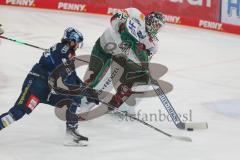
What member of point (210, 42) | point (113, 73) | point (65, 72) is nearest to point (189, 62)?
point (210, 42)

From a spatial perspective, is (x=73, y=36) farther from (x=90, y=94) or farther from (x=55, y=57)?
(x=90, y=94)

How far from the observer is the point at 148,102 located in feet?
28.6

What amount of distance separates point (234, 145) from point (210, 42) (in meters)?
7.82

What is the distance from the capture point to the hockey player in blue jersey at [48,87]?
6043 millimetres

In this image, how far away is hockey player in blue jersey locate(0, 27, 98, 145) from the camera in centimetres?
604

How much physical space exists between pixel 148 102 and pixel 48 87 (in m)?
2.78

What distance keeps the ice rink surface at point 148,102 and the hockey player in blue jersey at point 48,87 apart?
0.36 m

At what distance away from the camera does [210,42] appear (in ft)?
46.9

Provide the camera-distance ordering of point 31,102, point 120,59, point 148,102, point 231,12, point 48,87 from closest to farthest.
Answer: point 31,102, point 48,87, point 120,59, point 148,102, point 231,12

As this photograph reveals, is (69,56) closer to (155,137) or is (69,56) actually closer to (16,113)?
(16,113)

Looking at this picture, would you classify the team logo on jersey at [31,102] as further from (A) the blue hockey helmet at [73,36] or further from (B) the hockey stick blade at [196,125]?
(B) the hockey stick blade at [196,125]

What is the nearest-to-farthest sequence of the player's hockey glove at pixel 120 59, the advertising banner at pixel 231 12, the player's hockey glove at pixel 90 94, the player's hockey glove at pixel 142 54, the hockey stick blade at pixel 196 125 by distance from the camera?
the player's hockey glove at pixel 90 94 → the hockey stick blade at pixel 196 125 → the player's hockey glove at pixel 142 54 → the player's hockey glove at pixel 120 59 → the advertising banner at pixel 231 12

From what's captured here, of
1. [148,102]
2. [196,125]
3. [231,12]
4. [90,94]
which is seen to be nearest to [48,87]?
[90,94]

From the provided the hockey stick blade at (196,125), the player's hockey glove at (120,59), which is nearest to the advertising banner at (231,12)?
the player's hockey glove at (120,59)
